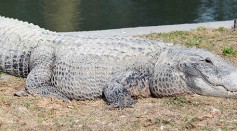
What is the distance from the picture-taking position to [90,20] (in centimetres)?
1227

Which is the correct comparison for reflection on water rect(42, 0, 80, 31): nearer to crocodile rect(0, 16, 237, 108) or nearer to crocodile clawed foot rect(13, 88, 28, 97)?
crocodile rect(0, 16, 237, 108)

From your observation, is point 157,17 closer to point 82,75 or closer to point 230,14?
point 230,14

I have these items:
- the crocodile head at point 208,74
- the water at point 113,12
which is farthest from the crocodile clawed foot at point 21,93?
the water at point 113,12

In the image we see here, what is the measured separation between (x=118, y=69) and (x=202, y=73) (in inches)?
33.7

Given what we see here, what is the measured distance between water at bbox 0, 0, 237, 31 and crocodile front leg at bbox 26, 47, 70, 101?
4.94 m

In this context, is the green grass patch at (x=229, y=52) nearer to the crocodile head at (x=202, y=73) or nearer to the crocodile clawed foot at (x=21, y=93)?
the crocodile head at (x=202, y=73)

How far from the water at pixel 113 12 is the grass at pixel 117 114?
18.5ft

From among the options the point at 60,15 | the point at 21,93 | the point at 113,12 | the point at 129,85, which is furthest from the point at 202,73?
the point at 113,12

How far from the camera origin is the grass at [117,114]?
14.4 ft

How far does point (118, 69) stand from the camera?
534 cm

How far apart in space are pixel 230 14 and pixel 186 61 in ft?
26.4

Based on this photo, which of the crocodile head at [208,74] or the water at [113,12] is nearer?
the crocodile head at [208,74]

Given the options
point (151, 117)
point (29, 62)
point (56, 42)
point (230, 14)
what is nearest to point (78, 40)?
point (56, 42)

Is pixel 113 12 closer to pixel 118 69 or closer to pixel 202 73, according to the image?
pixel 118 69
